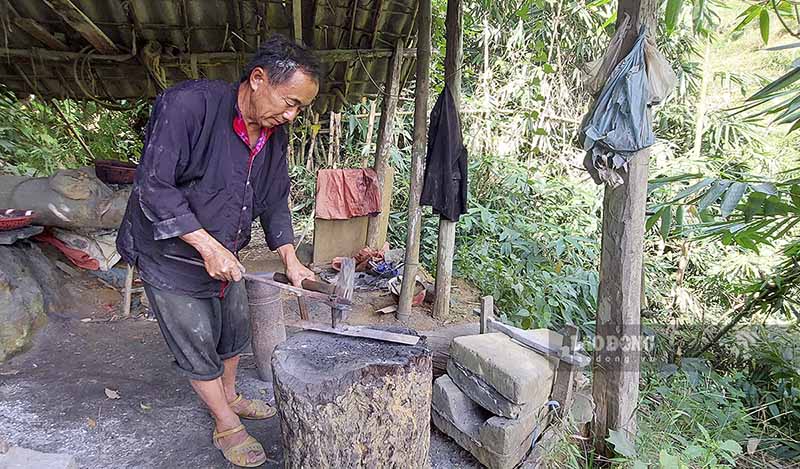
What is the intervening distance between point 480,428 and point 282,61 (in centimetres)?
177

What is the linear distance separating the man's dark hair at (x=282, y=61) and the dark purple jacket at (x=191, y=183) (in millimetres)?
206

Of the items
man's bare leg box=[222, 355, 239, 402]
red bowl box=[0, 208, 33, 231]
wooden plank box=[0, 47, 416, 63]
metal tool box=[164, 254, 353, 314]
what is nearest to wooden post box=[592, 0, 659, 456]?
metal tool box=[164, 254, 353, 314]

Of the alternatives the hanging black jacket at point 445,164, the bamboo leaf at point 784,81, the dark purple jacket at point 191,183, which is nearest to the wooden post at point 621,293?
the bamboo leaf at point 784,81

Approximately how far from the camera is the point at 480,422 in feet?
7.90

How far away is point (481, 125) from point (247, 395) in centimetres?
638

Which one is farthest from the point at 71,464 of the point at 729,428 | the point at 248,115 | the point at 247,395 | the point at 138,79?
the point at 138,79

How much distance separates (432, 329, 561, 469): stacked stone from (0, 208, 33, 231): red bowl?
294 cm

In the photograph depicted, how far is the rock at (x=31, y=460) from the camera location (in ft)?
5.96

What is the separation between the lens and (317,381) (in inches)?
69.7

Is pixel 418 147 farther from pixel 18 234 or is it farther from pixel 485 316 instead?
pixel 18 234

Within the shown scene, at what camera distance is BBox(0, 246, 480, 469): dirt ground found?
228 cm

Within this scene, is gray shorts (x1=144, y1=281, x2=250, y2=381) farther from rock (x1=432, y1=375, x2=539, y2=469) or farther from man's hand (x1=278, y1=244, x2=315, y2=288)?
rock (x1=432, y1=375, x2=539, y2=469)

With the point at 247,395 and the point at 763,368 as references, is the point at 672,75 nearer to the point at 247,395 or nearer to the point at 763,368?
the point at 247,395

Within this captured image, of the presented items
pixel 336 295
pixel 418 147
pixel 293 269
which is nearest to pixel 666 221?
pixel 336 295
